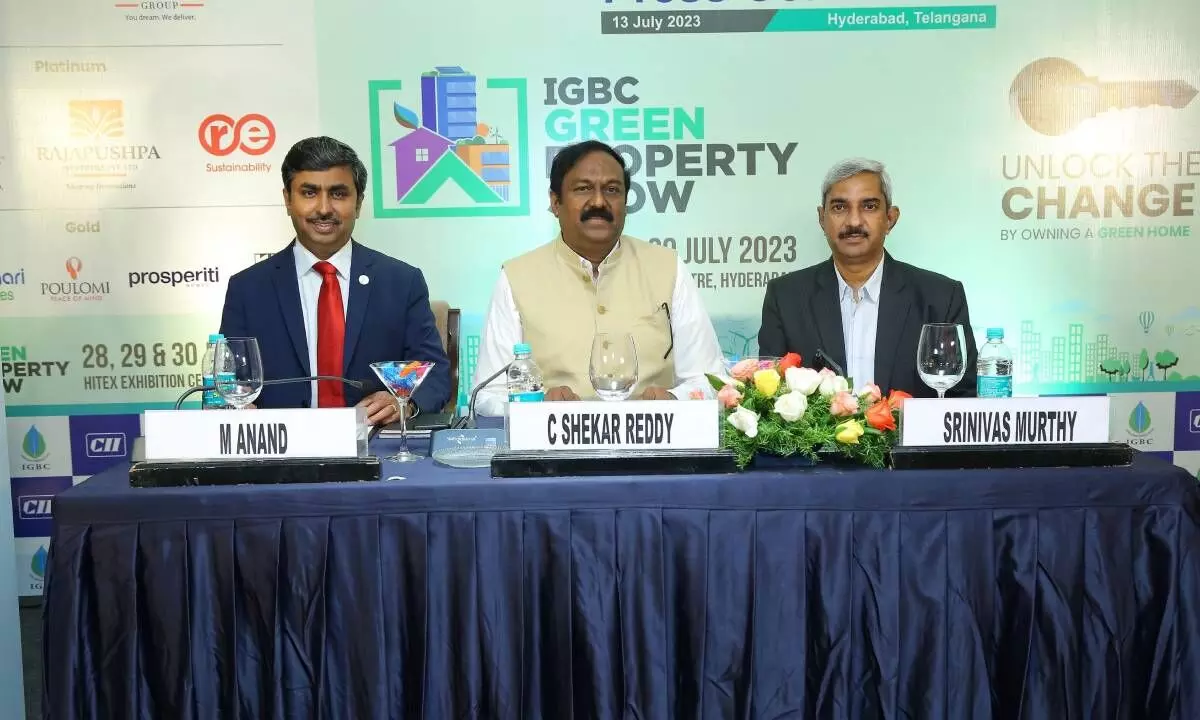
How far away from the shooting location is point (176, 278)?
11.5 feet

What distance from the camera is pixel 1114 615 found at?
1.60m

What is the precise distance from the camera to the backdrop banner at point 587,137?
342cm

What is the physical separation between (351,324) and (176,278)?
1.24m

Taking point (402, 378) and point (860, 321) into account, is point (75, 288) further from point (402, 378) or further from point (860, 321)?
point (860, 321)

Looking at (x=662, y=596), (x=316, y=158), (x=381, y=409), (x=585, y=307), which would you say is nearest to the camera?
(x=662, y=596)

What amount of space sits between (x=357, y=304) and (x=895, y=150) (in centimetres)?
213

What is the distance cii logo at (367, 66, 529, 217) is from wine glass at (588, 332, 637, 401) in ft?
6.37

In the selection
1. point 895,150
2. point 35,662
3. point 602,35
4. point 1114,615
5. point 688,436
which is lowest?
point 35,662

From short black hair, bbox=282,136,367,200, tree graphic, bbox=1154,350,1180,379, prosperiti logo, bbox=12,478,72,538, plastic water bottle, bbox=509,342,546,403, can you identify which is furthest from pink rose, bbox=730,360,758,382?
prosperiti logo, bbox=12,478,72,538

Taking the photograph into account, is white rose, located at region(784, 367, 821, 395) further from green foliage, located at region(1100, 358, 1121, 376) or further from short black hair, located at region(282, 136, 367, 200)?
green foliage, located at region(1100, 358, 1121, 376)

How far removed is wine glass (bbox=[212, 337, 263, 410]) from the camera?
1718 millimetres

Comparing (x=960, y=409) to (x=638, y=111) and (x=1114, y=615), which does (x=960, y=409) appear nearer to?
(x=1114, y=615)

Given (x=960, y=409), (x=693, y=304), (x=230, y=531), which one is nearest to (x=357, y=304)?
(x=693, y=304)

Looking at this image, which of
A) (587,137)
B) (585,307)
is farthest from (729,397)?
(587,137)
